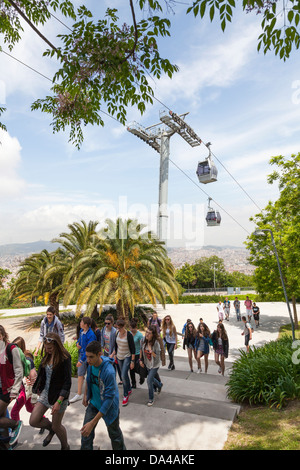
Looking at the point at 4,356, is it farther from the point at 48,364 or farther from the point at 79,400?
the point at 79,400

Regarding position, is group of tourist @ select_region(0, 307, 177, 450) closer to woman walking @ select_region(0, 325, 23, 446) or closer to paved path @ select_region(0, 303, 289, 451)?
woman walking @ select_region(0, 325, 23, 446)

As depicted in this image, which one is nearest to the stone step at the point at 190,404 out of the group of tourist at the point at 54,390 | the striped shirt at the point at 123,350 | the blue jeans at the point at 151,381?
the blue jeans at the point at 151,381

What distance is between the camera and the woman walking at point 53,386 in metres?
3.52

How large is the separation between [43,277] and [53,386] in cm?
1472

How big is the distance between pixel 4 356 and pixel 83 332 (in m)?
1.84

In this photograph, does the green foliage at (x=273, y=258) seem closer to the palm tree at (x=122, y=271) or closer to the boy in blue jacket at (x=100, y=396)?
the palm tree at (x=122, y=271)

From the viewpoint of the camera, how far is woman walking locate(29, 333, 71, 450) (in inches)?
139

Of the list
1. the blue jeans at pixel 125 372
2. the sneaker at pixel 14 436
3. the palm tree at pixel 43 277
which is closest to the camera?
the sneaker at pixel 14 436

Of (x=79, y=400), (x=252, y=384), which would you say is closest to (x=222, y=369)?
Answer: (x=252, y=384)

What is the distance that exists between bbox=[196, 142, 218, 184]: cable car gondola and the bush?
18.6 metres

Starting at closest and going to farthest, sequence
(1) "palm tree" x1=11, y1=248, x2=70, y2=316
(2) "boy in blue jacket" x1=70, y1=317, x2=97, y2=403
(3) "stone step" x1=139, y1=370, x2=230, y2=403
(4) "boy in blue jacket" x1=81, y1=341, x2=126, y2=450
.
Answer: (4) "boy in blue jacket" x1=81, y1=341, x2=126, y2=450 < (2) "boy in blue jacket" x1=70, y1=317, x2=97, y2=403 < (3) "stone step" x1=139, y1=370, x2=230, y2=403 < (1) "palm tree" x1=11, y1=248, x2=70, y2=316

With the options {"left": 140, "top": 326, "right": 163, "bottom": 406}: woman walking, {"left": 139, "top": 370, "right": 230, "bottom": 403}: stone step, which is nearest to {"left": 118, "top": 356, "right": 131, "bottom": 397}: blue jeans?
{"left": 140, "top": 326, "right": 163, "bottom": 406}: woman walking

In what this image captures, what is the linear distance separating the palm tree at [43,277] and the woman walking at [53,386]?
44.3 feet
